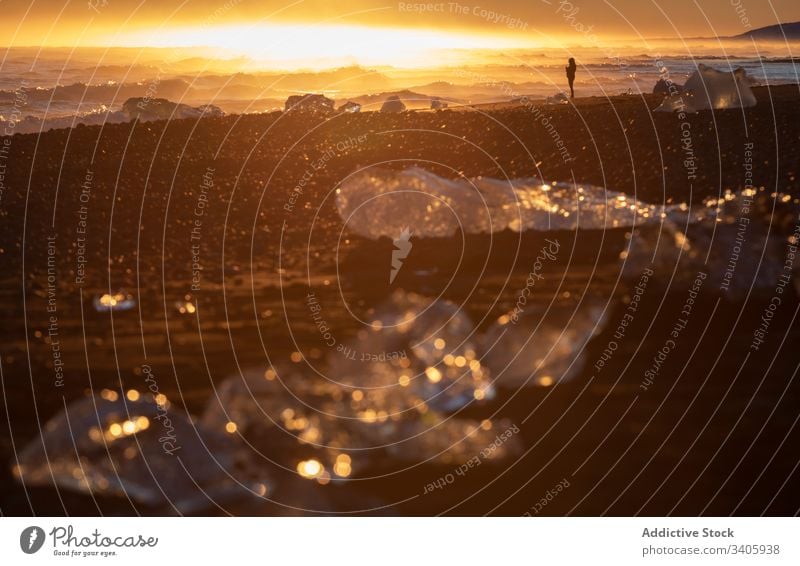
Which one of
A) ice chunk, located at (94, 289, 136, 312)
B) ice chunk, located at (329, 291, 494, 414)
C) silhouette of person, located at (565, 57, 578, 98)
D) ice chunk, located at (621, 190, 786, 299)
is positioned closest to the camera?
ice chunk, located at (329, 291, 494, 414)

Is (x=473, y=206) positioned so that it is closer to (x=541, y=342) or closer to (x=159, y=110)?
(x=541, y=342)

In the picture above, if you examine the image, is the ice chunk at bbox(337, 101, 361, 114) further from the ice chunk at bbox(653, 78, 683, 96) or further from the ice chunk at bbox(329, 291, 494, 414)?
the ice chunk at bbox(329, 291, 494, 414)

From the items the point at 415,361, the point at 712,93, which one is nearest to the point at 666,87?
the point at 712,93

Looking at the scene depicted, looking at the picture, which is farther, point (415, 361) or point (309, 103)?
point (309, 103)

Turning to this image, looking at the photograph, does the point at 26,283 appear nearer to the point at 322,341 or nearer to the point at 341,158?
the point at 322,341

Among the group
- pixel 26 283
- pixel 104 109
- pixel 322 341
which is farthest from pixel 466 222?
pixel 104 109

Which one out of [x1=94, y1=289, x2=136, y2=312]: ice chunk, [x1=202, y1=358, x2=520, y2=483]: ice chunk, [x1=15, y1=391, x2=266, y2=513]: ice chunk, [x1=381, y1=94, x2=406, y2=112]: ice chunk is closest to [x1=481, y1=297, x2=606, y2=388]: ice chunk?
[x1=202, y1=358, x2=520, y2=483]: ice chunk
